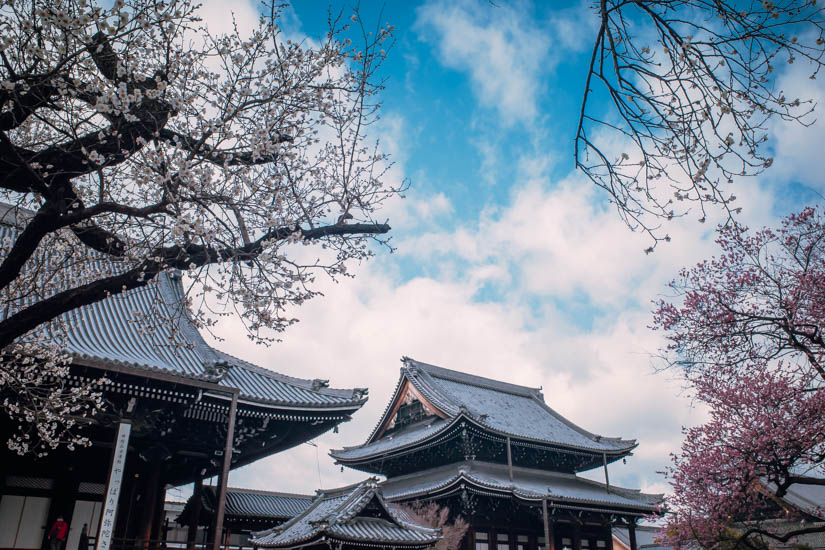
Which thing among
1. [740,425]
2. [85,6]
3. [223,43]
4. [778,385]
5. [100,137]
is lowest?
[740,425]

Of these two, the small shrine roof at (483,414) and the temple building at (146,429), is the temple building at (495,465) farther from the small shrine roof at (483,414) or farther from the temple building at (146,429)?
the temple building at (146,429)

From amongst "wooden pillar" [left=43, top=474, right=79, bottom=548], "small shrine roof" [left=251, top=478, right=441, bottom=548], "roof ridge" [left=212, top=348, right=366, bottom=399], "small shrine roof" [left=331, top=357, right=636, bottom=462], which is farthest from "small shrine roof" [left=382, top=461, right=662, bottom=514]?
"wooden pillar" [left=43, top=474, right=79, bottom=548]

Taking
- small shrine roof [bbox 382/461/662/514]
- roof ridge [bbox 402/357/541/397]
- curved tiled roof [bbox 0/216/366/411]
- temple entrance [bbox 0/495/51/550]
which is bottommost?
temple entrance [bbox 0/495/51/550]

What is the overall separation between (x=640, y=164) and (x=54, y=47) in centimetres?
493

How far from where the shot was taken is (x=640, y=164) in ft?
11.7

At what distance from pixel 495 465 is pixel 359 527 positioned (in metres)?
8.45

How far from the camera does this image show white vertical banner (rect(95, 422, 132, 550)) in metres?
7.73

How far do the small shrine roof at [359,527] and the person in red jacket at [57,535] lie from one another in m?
5.19

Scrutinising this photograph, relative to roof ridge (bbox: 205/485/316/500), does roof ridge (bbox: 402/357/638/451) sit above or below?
above

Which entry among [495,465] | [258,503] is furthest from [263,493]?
[495,465]

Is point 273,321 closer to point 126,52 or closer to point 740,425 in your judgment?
point 126,52

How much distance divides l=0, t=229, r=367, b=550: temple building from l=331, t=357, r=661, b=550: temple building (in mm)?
8187

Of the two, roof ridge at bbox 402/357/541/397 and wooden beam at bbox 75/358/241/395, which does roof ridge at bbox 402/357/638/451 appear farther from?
wooden beam at bbox 75/358/241/395

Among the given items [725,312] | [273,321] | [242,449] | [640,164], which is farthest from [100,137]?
[725,312]
